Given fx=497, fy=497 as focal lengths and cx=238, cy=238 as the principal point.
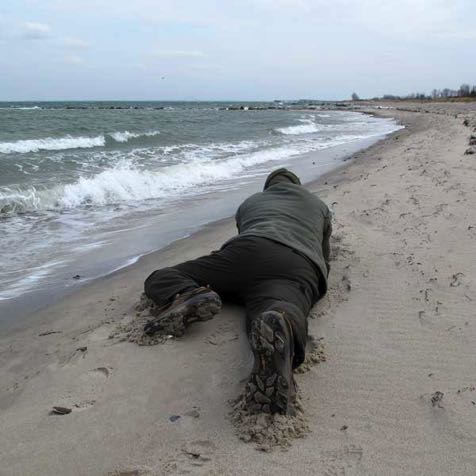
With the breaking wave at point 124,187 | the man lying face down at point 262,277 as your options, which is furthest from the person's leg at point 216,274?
the breaking wave at point 124,187

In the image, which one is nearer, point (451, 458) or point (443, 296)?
point (451, 458)

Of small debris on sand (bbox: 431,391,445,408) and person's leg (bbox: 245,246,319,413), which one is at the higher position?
person's leg (bbox: 245,246,319,413)

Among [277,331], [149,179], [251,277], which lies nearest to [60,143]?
[149,179]

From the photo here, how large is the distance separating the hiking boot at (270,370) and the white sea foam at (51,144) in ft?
48.0

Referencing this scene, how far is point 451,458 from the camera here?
84.0 inches

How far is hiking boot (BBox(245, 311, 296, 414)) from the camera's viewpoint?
7.61ft

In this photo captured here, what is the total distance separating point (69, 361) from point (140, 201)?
19.7ft

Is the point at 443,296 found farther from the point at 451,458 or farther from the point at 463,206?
the point at 463,206

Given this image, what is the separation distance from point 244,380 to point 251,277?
74cm

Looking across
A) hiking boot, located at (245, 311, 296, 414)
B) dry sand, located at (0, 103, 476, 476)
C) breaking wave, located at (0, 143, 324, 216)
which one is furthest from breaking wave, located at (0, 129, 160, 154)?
hiking boot, located at (245, 311, 296, 414)

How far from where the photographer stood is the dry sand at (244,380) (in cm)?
217

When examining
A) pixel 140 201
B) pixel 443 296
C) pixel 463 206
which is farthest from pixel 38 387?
pixel 140 201

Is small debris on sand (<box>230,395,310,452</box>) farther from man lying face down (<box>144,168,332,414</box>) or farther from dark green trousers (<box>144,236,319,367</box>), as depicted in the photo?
dark green trousers (<box>144,236,319,367</box>)

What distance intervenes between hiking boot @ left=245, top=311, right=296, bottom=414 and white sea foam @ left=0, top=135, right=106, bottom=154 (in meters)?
14.6
